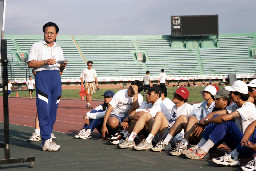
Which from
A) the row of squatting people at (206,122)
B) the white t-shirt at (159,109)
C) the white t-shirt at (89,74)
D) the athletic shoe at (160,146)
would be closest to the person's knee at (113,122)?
the row of squatting people at (206,122)

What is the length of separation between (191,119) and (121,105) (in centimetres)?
220

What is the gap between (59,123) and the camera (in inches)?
489

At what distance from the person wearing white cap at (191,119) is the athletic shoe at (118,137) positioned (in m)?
1.42

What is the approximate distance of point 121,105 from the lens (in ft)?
27.6

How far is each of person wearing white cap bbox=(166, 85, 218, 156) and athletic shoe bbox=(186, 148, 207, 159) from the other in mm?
272

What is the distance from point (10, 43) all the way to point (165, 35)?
25.7 metres

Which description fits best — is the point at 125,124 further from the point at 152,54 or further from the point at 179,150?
the point at 152,54

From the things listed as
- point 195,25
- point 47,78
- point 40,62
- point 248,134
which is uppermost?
point 195,25

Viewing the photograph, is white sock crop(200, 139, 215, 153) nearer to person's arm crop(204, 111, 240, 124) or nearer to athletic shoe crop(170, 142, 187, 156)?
person's arm crop(204, 111, 240, 124)

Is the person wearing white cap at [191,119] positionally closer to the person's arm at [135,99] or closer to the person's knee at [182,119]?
the person's knee at [182,119]

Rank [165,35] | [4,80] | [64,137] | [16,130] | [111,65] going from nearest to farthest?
[4,80]
[64,137]
[16,130]
[111,65]
[165,35]

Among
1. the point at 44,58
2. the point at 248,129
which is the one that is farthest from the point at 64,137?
the point at 248,129

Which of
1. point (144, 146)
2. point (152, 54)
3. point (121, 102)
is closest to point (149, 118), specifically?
point (144, 146)

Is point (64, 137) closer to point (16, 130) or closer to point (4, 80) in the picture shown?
point (16, 130)
